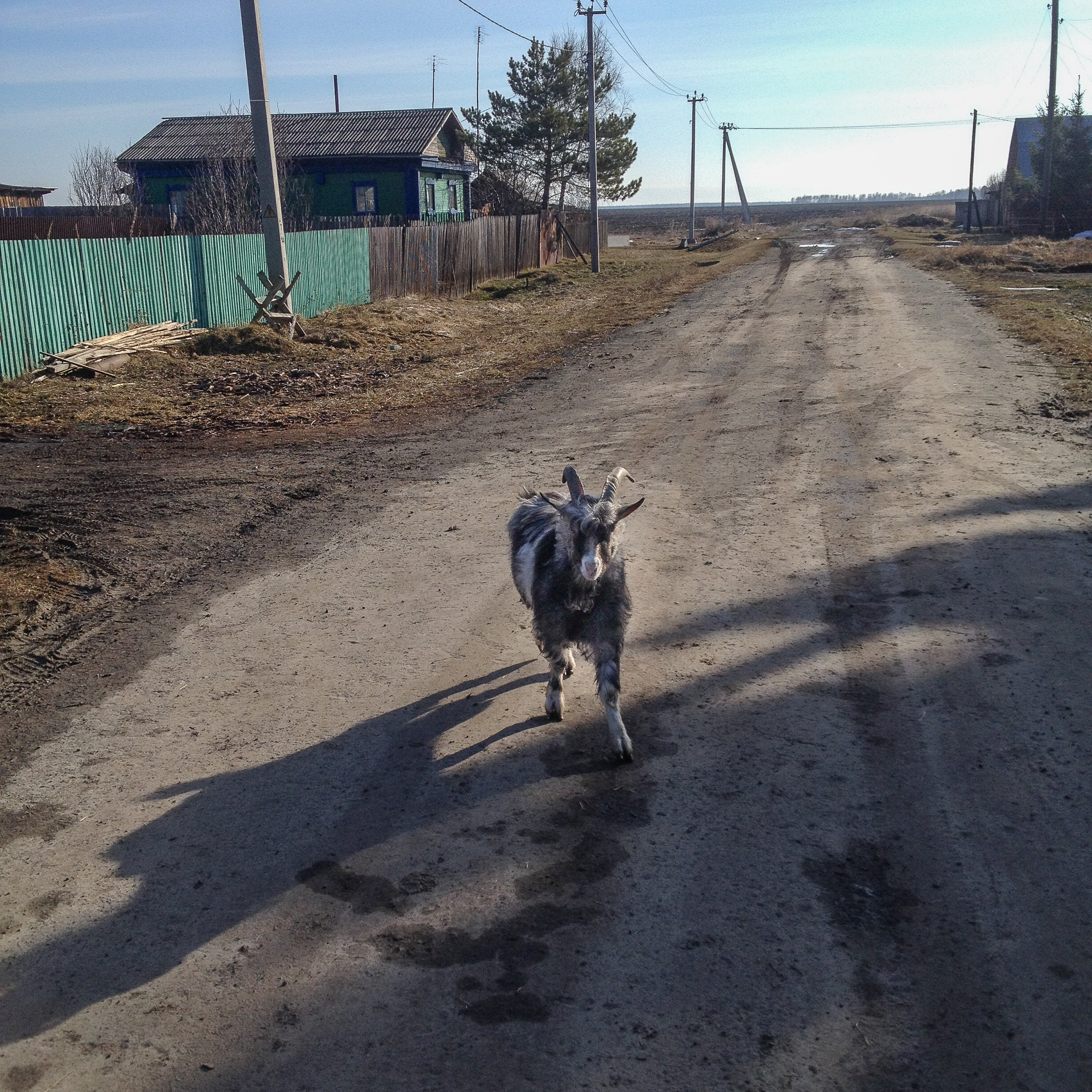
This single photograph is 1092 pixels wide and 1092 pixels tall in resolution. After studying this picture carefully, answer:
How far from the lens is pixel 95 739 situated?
544 centimetres

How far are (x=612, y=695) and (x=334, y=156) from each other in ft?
125

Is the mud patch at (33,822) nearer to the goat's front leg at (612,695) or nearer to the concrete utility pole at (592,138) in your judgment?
the goat's front leg at (612,695)

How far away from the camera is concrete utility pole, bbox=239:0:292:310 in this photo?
1758 centimetres

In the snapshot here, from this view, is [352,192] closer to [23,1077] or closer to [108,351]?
[108,351]

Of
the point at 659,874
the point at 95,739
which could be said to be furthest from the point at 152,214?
the point at 659,874

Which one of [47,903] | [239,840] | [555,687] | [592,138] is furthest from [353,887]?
[592,138]

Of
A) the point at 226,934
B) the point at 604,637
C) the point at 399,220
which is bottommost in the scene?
the point at 226,934

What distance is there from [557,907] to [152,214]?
36.8 m

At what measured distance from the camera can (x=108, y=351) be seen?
1639 cm

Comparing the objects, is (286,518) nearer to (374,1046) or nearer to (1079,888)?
(374,1046)

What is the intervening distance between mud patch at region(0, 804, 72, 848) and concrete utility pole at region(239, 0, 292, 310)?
50.7 feet

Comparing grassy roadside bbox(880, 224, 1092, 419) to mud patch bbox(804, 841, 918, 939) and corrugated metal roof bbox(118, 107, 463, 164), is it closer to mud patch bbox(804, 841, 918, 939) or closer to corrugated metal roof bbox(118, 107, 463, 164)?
mud patch bbox(804, 841, 918, 939)

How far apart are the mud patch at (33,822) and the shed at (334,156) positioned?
37.0m

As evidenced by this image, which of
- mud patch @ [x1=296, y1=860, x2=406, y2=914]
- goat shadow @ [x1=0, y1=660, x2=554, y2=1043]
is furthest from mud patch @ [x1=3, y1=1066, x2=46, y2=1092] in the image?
mud patch @ [x1=296, y1=860, x2=406, y2=914]
